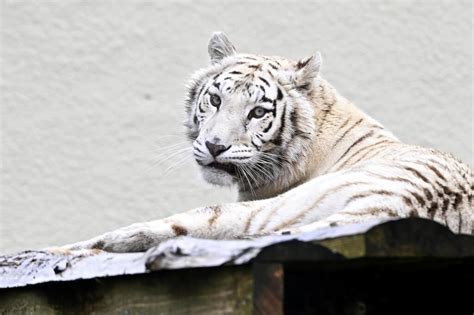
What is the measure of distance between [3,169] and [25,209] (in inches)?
7.4

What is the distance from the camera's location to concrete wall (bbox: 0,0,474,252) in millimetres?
4676

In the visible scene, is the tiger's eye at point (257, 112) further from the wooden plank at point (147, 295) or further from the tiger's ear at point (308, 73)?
the wooden plank at point (147, 295)

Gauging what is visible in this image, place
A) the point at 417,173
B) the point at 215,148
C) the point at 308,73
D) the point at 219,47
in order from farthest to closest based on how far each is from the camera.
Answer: the point at 219,47, the point at 308,73, the point at 215,148, the point at 417,173

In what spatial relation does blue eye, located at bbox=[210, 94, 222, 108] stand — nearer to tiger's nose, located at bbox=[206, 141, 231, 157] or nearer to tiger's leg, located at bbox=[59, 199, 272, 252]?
tiger's nose, located at bbox=[206, 141, 231, 157]

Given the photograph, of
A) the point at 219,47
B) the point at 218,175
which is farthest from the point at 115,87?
the point at 218,175

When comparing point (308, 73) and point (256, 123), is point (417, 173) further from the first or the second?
point (308, 73)

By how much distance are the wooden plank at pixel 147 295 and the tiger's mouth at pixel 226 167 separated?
0.87 metres

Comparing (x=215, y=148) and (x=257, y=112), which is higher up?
(x=257, y=112)

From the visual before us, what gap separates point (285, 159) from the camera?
10.0 ft

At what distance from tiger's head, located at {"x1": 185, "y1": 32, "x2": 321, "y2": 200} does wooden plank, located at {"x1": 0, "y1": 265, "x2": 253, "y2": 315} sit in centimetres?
87

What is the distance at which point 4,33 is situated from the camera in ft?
15.4

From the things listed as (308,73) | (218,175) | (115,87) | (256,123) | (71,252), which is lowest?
(71,252)

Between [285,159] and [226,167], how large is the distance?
0.17 m

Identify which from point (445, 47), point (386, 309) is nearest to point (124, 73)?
point (445, 47)
